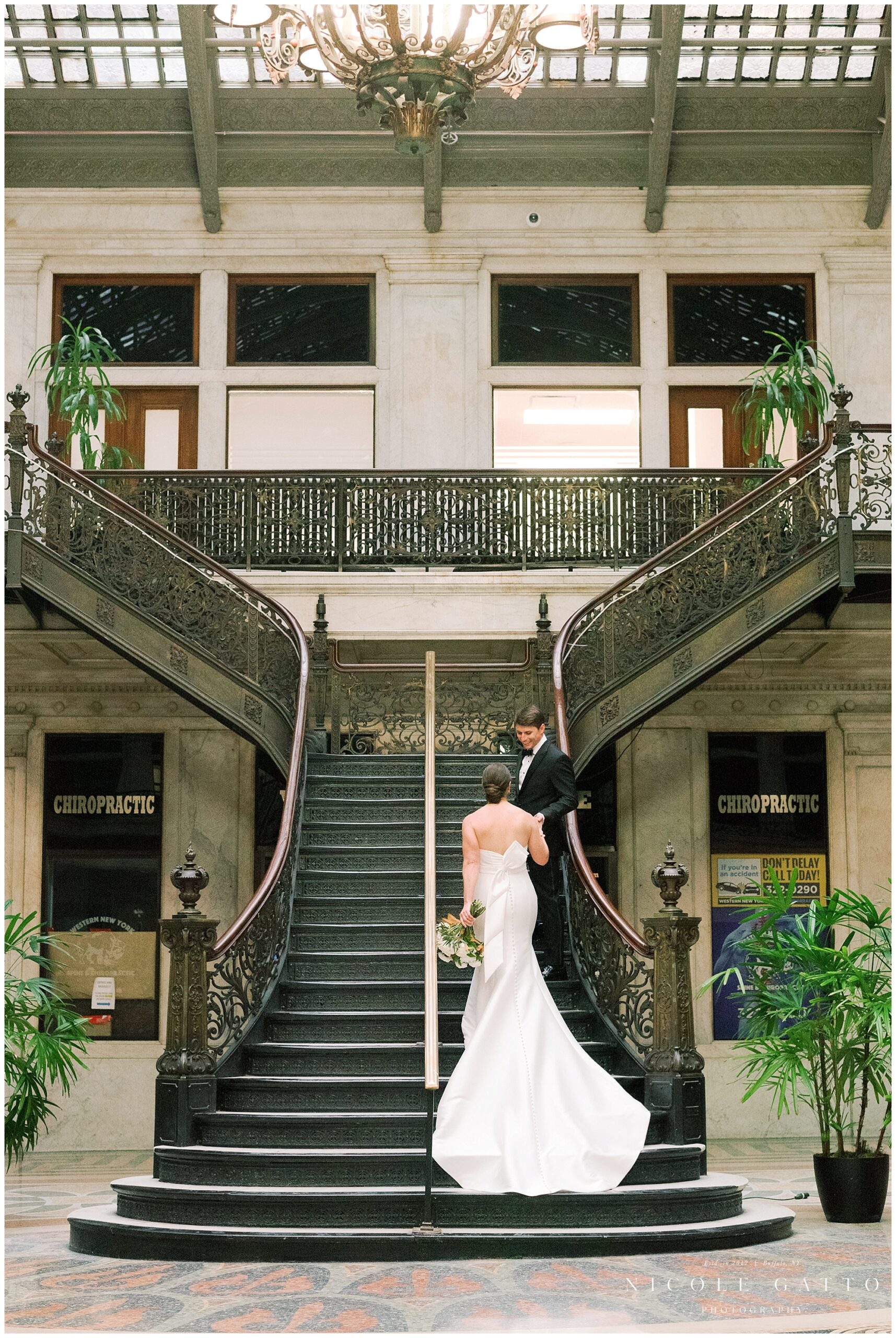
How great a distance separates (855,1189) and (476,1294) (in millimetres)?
2664

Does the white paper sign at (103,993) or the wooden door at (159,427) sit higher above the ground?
the wooden door at (159,427)

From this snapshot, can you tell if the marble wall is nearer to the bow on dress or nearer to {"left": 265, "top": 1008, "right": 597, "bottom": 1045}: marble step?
{"left": 265, "top": 1008, "right": 597, "bottom": 1045}: marble step

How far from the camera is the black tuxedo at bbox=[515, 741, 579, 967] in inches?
330

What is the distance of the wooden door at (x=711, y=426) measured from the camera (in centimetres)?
1469

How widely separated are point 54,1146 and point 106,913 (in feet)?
6.32

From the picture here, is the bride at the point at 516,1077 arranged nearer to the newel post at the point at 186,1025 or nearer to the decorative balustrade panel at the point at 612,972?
the decorative balustrade panel at the point at 612,972

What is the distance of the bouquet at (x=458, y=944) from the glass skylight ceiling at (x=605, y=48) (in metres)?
9.36

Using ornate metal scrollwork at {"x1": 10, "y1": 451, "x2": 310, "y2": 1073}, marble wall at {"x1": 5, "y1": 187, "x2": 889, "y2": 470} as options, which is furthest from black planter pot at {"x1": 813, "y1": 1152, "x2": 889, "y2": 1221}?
marble wall at {"x1": 5, "y1": 187, "x2": 889, "y2": 470}

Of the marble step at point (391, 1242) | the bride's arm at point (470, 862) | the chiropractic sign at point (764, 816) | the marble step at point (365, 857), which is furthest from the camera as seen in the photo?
the chiropractic sign at point (764, 816)

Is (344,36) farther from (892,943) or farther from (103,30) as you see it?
(103,30)

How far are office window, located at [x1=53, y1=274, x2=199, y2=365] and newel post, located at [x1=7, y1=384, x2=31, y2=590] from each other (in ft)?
11.6

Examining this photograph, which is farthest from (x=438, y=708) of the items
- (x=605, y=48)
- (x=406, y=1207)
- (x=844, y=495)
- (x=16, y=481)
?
(x=605, y=48)

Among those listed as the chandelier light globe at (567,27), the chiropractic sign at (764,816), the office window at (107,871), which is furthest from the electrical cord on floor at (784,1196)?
the chandelier light globe at (567,27)

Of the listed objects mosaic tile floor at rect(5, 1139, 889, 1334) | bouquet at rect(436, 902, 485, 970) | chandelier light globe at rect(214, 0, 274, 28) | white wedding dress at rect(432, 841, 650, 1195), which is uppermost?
chandelier light globe at rect(214, 0, 274, 28)
